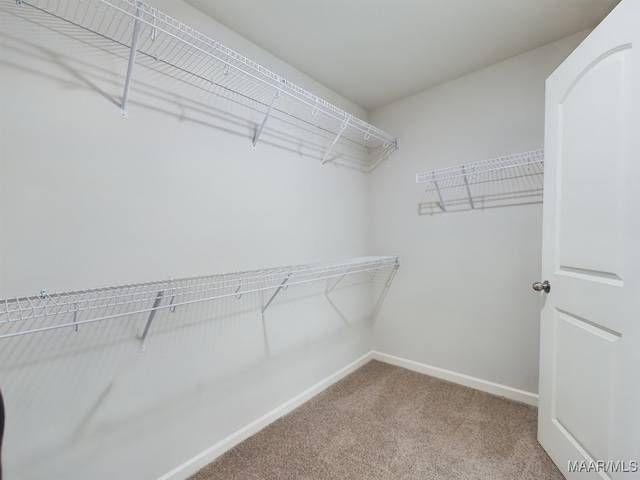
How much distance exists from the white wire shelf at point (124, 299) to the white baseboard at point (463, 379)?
42.4 inches

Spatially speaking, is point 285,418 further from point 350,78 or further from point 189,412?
point 350,78

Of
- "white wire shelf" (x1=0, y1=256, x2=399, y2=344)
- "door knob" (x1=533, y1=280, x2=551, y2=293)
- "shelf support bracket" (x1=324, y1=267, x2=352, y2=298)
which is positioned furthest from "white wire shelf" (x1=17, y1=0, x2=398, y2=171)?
"door knob" (x1=533, y1=280, x2=551, y2=293)

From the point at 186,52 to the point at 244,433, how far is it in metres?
2.01

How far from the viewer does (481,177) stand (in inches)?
80.8

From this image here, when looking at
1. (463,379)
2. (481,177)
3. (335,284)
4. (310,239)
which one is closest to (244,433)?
(335,284)

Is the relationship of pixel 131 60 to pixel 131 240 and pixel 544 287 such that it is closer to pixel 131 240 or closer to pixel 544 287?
pixel 131 240

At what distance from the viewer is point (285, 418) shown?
1812mm

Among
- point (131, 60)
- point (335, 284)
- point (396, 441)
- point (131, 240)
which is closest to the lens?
point (131, 60)

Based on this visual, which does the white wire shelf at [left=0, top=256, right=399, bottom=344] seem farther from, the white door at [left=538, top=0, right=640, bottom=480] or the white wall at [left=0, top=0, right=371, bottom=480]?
the white door at [left=538, top=0, right=640, bottom=480]

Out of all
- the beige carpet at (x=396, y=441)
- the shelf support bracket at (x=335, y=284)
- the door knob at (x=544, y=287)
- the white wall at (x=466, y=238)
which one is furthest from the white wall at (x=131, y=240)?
the door knob at (x=544, y=287)

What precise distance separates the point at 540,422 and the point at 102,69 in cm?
270

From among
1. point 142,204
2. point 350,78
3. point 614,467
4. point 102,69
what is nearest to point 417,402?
point 614,467

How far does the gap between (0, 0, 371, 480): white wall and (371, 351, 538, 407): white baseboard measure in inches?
40.5

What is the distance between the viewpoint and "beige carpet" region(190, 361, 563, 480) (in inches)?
54.8
